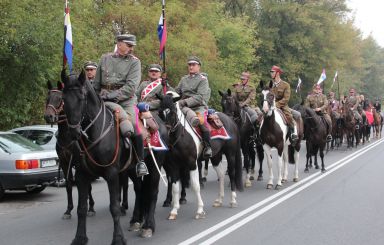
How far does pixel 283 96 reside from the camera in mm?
13461

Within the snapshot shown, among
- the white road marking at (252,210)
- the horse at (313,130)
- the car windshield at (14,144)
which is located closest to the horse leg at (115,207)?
the white road marking at (252,210)

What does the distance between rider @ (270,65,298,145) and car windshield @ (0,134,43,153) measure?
617cm

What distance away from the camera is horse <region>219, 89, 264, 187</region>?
12.2 meters

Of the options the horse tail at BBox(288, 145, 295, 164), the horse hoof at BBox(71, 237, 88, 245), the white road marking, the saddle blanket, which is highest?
the saddle blanket

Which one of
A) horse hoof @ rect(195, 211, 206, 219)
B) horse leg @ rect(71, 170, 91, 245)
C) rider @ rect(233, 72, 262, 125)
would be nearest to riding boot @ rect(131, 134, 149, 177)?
horse leg @ rect(71, 170, 91, 245)

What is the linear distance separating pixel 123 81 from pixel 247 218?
10.8 ft

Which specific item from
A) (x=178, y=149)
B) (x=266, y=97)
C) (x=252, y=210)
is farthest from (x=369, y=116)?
(x=178, y=149)

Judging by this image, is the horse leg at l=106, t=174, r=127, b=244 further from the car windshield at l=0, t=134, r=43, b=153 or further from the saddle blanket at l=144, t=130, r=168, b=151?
the car windshield at l=0, t=134, r=43, b=153

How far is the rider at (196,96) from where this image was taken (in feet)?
30.8

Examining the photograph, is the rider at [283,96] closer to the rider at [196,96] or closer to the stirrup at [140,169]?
the rider at [196,96]

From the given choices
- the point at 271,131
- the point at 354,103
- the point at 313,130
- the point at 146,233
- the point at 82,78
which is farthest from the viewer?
the point at 354,103

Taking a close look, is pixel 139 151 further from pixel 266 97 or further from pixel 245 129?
pixel 245 129

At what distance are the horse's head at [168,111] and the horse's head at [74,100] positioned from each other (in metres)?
2.27

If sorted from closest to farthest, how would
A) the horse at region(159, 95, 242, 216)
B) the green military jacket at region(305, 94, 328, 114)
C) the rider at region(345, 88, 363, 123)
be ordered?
the horse at region(159, 95, 242, 216) → the green military jacket at region(305, 94, 328, 114) → the rider at region(345, 88, 363, 123)
